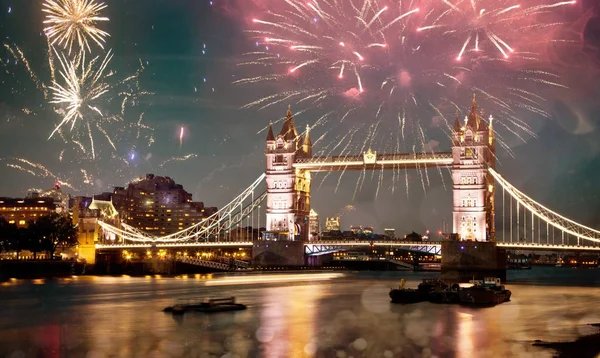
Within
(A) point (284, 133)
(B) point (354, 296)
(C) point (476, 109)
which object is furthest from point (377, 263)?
(B) point (354, 296)

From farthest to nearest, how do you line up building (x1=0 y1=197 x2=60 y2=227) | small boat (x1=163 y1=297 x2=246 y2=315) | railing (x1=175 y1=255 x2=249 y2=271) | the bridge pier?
building (x1=0 y1=197 x2=60 y2=227) → railing (x1=175 y1=255 x2=249 y2=271) → the bridge pier → small boat (x1=163 y1=297 x2=246 y2=315)

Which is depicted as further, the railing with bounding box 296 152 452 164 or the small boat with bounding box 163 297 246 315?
the railing with bounding box 296 152 452 164

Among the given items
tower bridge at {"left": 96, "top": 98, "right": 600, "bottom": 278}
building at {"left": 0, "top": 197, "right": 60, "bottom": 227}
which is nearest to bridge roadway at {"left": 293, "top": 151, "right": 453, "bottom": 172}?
tower bridge at {"left": 96, "top": 98, "right": 600, "bottom": 278}

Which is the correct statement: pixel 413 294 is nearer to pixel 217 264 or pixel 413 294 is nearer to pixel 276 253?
pixel 276 253

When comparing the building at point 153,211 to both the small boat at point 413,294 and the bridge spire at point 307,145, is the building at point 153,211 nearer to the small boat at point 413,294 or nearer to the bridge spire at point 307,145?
the bridge spire at point 307,145

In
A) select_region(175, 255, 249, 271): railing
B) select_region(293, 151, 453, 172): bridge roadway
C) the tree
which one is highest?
select_region(293, 151, 453, 172): bridge roadway

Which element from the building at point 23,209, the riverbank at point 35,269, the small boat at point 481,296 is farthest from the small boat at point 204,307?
the building at point 23,209

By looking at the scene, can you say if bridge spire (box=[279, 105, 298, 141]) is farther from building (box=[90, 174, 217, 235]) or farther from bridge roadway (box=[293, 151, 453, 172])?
building (box=[90, 174, 217, 235])
